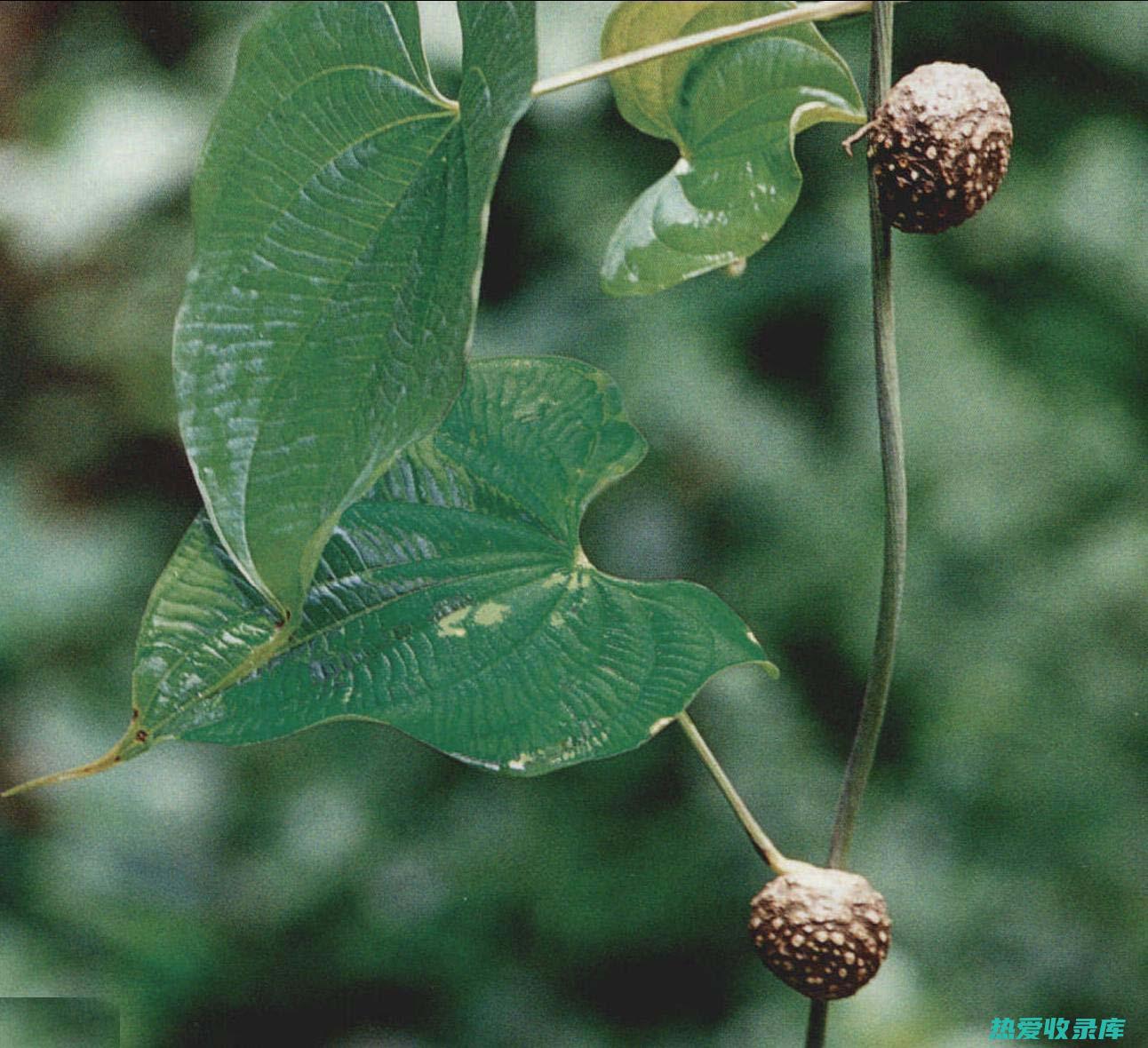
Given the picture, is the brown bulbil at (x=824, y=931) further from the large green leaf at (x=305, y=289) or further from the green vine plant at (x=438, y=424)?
the large green leaf at (x=305, y=289)

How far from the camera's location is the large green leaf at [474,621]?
12.3 inches

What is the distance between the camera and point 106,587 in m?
0.88

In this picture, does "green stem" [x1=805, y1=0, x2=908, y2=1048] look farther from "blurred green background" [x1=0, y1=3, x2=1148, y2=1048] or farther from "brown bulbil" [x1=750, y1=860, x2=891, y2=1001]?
"blurred green background" [x1=0, y1=3, x2=1148, y2=1048]

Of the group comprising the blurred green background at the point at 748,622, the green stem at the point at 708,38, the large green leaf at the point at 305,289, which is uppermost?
the green stem at the point at 708,38

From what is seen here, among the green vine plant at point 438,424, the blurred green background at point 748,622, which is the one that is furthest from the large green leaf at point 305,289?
the blurred green background at point 748,622

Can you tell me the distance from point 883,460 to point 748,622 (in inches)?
23.1

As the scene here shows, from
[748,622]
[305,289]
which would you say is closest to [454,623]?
[305,289]

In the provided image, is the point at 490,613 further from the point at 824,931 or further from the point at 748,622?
the point at 748,622

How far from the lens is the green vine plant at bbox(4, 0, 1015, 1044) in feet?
0.93

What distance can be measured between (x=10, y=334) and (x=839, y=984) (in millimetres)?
881

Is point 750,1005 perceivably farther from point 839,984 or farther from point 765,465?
point 839,984

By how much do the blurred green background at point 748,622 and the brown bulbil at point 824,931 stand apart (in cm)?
54

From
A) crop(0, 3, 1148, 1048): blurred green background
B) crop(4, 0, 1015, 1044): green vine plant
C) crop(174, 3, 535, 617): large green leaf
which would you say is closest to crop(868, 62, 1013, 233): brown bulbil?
crop(4, 0, 1015, 1044): green vine plant

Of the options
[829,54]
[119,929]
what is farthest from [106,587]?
[829,54]
